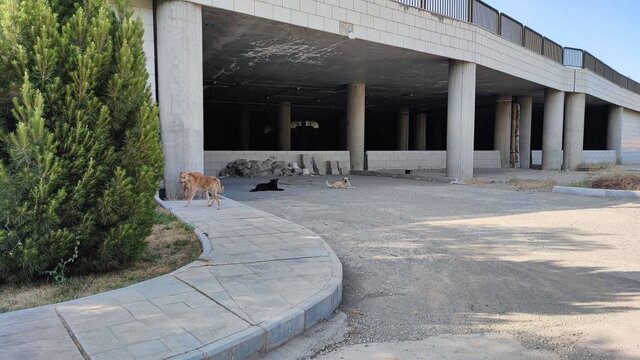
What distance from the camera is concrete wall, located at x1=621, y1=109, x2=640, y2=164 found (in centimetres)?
3622

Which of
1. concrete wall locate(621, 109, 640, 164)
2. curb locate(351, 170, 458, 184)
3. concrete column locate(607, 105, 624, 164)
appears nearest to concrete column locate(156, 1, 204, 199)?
curb locate(351, 170, 458, 184)

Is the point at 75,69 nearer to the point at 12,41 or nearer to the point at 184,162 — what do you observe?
the point at 12,41

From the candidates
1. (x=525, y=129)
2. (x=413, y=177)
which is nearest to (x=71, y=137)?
(x=413, y=177)

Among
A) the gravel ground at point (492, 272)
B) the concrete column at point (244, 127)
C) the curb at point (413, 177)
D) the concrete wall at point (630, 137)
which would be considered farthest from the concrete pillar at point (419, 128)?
the gravel ground at point (492, 272)

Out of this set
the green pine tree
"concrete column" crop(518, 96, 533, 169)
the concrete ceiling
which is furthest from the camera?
"concrete column" crop(518, 96, 533, 169)

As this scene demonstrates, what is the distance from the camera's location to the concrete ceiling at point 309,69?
14.2m

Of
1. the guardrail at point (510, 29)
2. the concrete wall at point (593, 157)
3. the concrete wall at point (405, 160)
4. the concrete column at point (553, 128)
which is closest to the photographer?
the guardrail at point (510, 29)

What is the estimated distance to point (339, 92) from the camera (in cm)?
2803

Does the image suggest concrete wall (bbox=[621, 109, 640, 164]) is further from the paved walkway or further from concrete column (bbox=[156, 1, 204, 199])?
the paved walkway

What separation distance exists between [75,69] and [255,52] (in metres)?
12.8

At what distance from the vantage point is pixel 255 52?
54.8 ft

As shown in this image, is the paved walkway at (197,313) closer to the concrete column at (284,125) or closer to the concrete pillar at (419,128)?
the concrete column at (284,125)

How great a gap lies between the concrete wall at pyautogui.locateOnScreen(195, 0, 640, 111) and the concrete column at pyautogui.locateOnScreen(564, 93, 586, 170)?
12.5ft

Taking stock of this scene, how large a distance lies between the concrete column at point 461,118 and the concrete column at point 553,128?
1067cm
